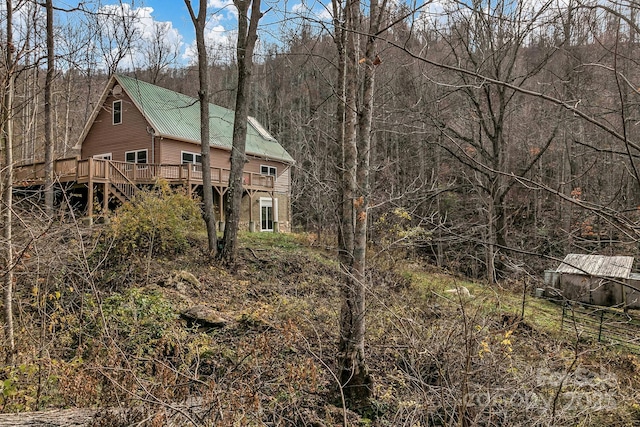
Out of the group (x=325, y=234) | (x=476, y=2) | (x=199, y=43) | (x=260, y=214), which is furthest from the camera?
(x=260, y=214)

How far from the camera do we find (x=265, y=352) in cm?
522

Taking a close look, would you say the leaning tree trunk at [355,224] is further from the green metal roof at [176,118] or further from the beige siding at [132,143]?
the beige siding at [132,143]

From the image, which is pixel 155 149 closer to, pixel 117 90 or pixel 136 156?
pixel 136 156

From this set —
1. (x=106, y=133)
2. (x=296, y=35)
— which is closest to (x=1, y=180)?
(x=296, y=35)

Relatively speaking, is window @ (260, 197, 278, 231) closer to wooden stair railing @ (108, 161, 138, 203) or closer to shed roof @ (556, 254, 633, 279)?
wooden stair railing @ (108, 161, 138, 203)

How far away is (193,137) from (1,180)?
14972 millimetres

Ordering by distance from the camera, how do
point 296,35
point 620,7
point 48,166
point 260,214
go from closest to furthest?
point 620,7
point 296,35
point 48,166
point 260,214

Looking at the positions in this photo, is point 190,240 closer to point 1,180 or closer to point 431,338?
point 1,180

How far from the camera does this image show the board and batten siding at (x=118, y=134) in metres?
18.2

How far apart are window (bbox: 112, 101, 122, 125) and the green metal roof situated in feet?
3.73

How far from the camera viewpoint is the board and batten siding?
59.8ft

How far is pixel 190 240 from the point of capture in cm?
1207

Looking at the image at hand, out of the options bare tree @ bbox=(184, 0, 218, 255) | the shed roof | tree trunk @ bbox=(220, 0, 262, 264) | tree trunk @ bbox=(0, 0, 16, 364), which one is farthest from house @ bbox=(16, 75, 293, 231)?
the shed roof

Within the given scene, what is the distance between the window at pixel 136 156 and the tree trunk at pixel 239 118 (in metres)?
9.11
